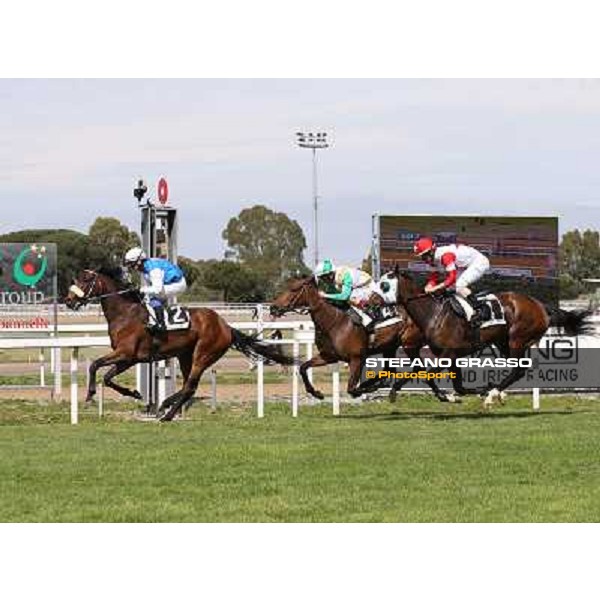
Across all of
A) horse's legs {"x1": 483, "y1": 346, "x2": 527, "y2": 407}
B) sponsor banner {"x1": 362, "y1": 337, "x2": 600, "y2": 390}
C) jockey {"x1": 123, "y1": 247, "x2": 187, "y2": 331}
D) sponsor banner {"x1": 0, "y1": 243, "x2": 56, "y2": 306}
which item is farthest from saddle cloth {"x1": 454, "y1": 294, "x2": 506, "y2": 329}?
sponsor banner {"x1": 0, "y1": 243, "x2": 56, "y2": 306}

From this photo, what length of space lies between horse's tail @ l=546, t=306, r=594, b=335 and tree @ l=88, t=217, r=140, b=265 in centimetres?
3781

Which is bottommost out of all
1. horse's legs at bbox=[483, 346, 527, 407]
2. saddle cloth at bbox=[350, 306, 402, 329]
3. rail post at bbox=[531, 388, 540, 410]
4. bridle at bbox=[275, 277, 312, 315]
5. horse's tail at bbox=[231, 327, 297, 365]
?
rail post at bbox=[531, 388, 540, 410]

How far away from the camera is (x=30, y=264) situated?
19375 mm

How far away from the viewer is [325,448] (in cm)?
1023

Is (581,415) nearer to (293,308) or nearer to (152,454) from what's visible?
(293,308)

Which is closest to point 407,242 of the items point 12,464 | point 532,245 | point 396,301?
point 532,245

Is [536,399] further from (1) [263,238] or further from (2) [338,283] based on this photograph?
(1) [263,238]

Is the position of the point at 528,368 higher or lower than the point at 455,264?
lower

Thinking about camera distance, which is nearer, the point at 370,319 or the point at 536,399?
the point at 370,319

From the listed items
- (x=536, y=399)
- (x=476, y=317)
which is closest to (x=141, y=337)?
(x=476, y=317)

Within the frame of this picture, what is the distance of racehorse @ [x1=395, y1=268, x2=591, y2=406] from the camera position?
47.5ft

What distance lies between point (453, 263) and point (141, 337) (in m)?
3.56

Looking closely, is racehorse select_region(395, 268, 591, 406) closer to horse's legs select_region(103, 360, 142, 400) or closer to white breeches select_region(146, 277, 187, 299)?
white breeches select_region(146, 277, 187, 299)

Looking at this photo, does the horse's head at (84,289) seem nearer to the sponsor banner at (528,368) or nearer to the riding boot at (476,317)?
the riding boot at (476,317)
